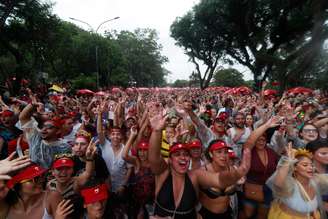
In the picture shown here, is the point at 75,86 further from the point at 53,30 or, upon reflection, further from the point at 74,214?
the point at 74,214

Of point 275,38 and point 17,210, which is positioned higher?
point 275,38

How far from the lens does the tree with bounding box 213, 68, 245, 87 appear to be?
67.6m

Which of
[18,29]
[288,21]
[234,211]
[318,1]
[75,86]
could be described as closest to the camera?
[234,211]

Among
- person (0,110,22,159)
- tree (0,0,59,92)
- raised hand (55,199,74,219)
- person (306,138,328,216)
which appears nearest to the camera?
raised hand (55,199,74,219)

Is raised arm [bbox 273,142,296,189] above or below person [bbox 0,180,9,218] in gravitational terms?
above

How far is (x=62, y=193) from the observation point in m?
3.27

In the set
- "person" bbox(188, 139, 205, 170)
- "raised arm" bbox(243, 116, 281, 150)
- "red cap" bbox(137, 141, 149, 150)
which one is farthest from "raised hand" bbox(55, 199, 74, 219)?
"raised arm" bbox(243, 116, 281, 150)

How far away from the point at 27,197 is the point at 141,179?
152 cm

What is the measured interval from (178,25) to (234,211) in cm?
3444

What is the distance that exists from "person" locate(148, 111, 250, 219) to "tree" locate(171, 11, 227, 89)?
105 ft

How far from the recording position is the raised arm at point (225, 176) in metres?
2.90

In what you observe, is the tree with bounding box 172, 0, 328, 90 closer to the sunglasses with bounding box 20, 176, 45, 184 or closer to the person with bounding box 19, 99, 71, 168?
the person with bounding box 19, 99, 71, 168

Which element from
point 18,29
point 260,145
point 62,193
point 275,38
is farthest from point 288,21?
point 62,193

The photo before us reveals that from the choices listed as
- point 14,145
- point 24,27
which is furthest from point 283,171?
point 24,27
